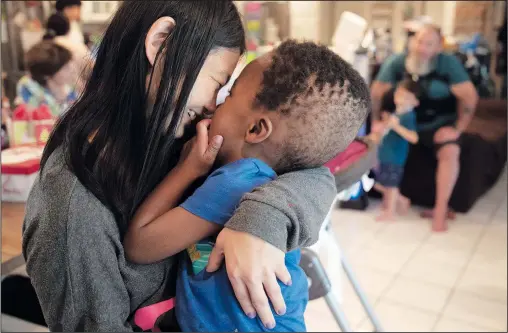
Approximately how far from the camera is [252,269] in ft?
2.14

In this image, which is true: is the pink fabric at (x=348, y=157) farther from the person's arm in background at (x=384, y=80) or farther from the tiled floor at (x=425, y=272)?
the person's arm in background at (x=384, y=80)

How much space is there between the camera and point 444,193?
3.25 m

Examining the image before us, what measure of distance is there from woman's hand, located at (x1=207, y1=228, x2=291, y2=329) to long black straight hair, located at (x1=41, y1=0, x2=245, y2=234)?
16cm

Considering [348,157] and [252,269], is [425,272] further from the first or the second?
[252,269]

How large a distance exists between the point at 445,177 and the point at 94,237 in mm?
2956

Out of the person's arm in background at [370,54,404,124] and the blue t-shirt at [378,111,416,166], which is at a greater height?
the person's arm in background at [370,54,404,124]

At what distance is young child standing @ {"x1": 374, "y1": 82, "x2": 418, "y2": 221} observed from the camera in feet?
10.8

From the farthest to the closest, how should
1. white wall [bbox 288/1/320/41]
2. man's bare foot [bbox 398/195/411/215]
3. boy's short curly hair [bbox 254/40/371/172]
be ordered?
man's bare foot [bbox 398/195/411/215], white wall [bbox 288/1/320/41], boy's short curly hair [bbox 254/40/371/172]

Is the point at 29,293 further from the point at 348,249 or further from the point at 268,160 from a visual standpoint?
the point at 348,249

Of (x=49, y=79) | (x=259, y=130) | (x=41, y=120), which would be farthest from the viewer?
(x=49, y=79)

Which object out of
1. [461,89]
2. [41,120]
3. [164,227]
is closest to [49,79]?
[41,120]

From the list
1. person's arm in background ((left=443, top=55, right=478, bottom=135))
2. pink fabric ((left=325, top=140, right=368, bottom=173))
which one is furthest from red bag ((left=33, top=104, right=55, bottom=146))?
person's arm in background ((left=443, top=55, right=478, bottom=135))

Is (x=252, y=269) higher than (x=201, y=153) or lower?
lower

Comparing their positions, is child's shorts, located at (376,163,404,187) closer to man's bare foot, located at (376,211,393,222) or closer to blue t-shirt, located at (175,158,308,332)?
man's bare foot, located at (376,211,393,222)
